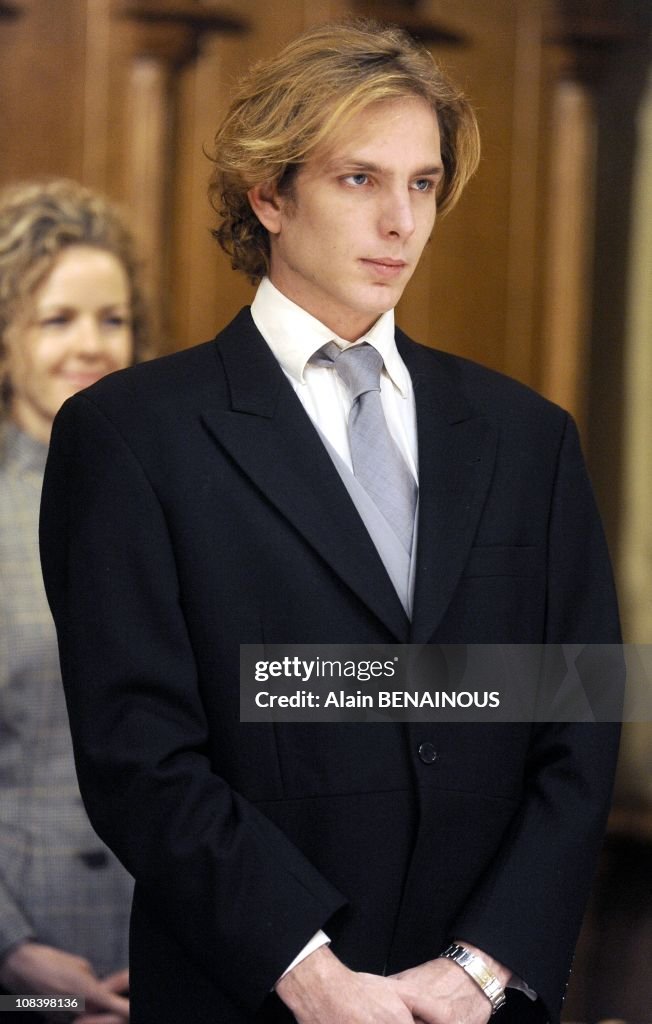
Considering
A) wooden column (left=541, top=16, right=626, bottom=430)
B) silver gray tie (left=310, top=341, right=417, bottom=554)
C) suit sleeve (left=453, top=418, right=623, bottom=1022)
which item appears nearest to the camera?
suit sleeve (left=453, top=418, right=623, bottom=1022)

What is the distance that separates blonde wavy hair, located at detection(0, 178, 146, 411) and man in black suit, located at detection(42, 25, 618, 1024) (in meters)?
1.14

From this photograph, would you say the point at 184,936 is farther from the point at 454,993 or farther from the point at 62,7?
the point at 62,7

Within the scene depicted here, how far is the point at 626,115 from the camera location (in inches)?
141

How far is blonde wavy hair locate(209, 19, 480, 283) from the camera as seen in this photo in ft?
6.09

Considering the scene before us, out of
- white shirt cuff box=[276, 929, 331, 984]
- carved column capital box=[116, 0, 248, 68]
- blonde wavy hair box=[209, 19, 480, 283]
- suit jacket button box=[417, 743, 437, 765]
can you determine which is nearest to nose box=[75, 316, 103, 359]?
carved column capital box=[116, 0, 248, 68]

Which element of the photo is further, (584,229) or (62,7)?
(584,229)

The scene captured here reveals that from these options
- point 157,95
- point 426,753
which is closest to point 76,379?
point 157,95

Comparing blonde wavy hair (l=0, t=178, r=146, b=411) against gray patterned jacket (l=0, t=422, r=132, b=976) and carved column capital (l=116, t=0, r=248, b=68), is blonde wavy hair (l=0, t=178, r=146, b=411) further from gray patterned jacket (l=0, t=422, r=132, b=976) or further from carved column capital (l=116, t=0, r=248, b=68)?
gray patterned jacket (l=0, t=422, r=132, b=976)

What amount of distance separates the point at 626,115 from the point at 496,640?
2081mm

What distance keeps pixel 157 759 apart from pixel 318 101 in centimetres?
80

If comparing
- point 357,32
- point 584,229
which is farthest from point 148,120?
point 357,32

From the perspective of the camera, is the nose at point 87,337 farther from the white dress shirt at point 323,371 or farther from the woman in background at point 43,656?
the white dress shirt at point 323,371

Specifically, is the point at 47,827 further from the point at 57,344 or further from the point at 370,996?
the point at 370,996

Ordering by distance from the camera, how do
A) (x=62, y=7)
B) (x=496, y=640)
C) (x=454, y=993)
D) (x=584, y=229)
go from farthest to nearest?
Result: 1. (x=584, y=229)
2. (x=62, y=7)
3. (x=496, y=640)
4. (x=454, y=993)
